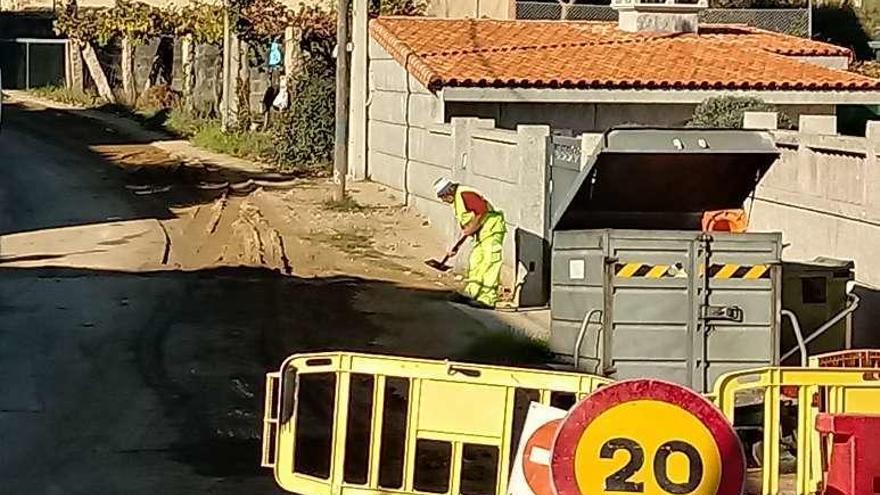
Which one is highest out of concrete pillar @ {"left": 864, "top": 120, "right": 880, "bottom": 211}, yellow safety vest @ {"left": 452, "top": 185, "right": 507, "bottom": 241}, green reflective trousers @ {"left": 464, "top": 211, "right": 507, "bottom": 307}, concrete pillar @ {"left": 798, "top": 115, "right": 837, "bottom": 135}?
concrete pillar @ {"left": 798, "top": 115, "right": 837, "bottom": 135}

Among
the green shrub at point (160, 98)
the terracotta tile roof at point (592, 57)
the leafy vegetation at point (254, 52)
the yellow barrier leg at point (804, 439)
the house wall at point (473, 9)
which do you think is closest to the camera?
the yellow barrier leg at point (804, 439)

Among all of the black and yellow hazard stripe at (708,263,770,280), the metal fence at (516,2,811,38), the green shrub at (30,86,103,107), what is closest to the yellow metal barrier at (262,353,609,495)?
the black and yellow hazard stripe at (708,263,770,280)

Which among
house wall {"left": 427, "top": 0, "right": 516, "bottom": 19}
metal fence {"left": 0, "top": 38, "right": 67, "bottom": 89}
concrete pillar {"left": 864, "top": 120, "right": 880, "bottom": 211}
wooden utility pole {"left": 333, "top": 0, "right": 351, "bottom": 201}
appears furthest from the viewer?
metal fence {"left": 0, "top": 38, "right": 67, "bottom": 89}

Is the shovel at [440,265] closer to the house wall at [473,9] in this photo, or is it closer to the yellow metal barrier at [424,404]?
the yellow metal barrier at [424,404]

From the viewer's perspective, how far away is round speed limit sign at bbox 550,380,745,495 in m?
5.75

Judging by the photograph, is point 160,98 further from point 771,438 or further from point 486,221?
point 771,438

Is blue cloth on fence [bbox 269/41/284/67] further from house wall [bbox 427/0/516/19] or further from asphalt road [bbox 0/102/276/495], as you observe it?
asphalt road [bbox 0/102/276/495]

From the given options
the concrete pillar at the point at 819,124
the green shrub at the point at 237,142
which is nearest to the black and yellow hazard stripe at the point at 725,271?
the concrete pillar at the point at 819,124

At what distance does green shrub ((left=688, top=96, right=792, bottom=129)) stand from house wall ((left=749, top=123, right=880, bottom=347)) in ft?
17.6

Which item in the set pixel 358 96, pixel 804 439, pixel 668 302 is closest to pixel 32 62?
pixel 358 96

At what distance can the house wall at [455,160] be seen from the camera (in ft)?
56.4

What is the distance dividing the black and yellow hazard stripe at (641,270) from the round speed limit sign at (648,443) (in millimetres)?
5055

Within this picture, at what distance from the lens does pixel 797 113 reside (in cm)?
2558

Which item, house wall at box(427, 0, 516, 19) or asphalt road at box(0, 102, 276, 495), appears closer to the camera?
asphalt road at box(0, 102, 276, 495)
